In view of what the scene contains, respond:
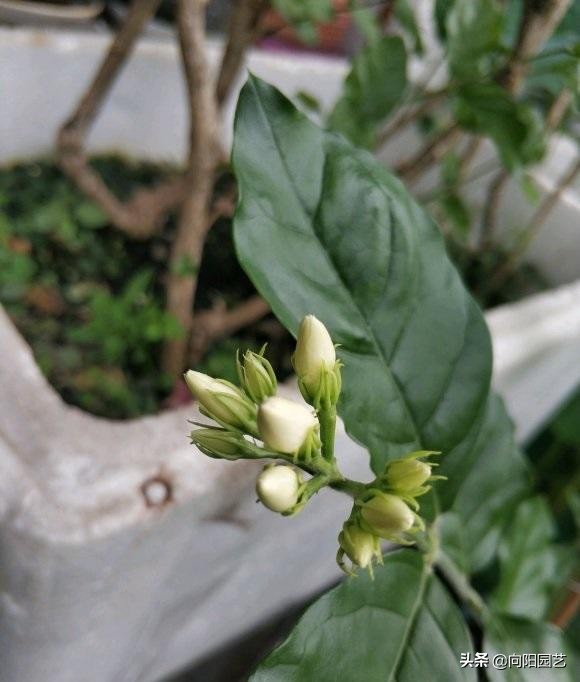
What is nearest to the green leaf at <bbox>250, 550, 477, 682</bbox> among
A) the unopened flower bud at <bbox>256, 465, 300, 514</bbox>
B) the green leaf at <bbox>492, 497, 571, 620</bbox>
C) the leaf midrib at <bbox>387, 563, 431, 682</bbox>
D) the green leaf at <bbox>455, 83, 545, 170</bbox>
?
the leaf midrib at <bbox>387, 563, 431, 682</bbox>

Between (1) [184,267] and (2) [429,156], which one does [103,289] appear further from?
(2) [429,156]

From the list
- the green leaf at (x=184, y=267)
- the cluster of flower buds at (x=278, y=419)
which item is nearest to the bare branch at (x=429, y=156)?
the green leaf at (x=184, y=267)

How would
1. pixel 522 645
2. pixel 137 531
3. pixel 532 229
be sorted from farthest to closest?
pixel 532 229, pixel 522 645, pixel 137 531

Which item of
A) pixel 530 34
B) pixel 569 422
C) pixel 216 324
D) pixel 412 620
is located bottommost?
pixel 569 422

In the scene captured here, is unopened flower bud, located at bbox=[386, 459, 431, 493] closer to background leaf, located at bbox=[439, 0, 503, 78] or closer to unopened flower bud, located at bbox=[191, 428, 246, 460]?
unopened flower bud, located at bbox=[191, 428, 246, 460]

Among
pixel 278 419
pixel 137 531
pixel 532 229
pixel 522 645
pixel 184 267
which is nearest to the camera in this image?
pixel 278 419

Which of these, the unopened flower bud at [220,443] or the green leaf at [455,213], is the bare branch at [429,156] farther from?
the unopened flower bud at [220,443]

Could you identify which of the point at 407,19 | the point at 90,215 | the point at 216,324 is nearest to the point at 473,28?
the point at 407,19

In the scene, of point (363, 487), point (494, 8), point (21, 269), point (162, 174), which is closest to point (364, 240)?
point (363, 487)
